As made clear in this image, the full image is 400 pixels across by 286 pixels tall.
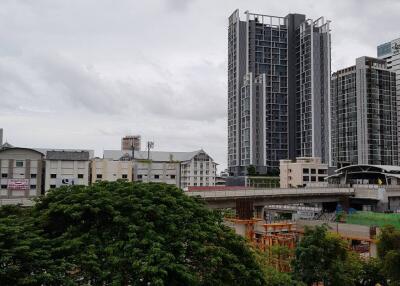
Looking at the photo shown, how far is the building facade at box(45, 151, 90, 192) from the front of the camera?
279 feet

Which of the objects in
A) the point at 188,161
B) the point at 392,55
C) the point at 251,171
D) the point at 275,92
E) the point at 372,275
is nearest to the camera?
the point at 372,275

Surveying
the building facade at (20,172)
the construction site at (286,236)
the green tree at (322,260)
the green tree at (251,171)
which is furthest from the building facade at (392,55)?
the green tree at (322,260)

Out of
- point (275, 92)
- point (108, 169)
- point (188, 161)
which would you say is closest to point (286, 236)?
point (108, 169)

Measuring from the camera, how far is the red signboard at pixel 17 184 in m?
80.9

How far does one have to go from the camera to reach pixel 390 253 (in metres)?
23.5

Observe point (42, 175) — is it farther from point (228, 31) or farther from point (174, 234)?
point (228, 31)

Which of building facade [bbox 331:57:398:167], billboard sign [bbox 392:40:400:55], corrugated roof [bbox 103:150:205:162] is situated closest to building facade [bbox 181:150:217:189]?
corrugated roof [bbox 103:150:205:162]

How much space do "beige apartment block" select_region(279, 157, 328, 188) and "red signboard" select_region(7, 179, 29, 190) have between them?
7158 centimetres

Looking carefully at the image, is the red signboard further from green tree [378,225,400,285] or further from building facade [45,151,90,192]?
green tree [378,225,400,285]

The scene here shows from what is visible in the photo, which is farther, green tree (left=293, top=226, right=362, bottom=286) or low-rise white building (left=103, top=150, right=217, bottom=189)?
low-rise white building (left=103, top=150, right=217, bottom=189)

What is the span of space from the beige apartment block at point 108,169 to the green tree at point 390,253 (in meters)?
72.8

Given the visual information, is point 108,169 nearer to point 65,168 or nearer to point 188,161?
point 65,168

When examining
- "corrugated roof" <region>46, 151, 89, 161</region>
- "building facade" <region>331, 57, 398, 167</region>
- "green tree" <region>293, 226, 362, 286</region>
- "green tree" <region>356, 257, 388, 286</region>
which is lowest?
"green tree" <region>356, 257, 388, 286</region>

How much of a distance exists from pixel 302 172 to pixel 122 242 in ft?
356
